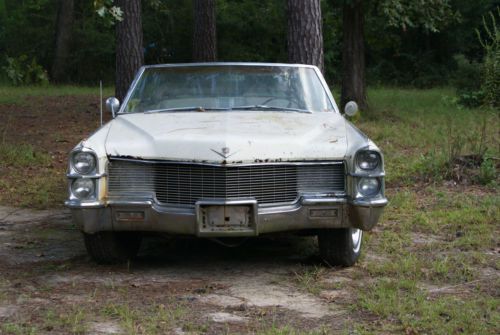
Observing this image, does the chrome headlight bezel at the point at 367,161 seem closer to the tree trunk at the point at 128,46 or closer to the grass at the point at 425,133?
the grass at the point at 425,133

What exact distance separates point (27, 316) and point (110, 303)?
52 cm

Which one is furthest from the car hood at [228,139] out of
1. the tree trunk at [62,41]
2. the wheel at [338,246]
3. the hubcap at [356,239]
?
the tree trunk at [62,41]

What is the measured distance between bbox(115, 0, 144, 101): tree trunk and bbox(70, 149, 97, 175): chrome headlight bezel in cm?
976

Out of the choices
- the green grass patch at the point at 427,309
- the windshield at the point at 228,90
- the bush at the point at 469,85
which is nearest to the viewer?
the green grass patch at the point at 427,309

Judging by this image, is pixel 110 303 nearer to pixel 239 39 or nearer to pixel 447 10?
pixel 447 10

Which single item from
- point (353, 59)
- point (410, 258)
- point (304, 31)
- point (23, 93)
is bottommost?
point (23, 93)

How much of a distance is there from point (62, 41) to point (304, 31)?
66.6 feet

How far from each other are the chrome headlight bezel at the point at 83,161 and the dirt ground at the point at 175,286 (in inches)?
30.4

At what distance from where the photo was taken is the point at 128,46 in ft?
51.3

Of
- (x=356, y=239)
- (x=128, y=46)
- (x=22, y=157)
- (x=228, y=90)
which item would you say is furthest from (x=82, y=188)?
(x=128, y=46)

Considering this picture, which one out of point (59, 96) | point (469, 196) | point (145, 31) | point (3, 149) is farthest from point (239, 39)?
point (469, 196)

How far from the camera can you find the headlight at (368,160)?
231 inches

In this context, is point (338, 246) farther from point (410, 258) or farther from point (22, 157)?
point (22, 157)

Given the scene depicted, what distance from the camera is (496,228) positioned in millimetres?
7645
